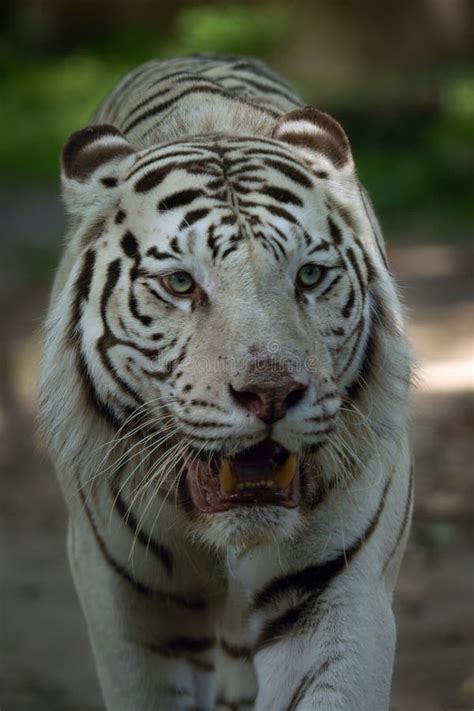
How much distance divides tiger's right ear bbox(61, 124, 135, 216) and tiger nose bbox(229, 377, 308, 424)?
668 mm

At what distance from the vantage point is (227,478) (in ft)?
8.09

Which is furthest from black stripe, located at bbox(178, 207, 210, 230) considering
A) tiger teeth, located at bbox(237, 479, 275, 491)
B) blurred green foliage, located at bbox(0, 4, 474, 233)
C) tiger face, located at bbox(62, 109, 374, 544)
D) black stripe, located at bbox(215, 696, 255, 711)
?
blurred green foliage, located at bbox(0, 4, 474, 233)

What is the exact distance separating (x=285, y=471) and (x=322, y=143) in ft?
2.57

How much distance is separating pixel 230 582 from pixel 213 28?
926 cm

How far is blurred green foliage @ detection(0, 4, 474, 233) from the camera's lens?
10570 mm

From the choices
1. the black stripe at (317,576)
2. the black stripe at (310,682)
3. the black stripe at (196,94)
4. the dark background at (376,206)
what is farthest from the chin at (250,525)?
the black stripe at (196,94)

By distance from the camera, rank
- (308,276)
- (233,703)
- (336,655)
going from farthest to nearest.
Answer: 1. (233,703)
2. (336,655)
3. (308,276)

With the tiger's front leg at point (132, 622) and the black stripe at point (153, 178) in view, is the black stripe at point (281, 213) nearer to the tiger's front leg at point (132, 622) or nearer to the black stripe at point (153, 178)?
the black stripe at point (153, 178)

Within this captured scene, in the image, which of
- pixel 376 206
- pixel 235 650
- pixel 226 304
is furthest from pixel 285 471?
pixel 376 206

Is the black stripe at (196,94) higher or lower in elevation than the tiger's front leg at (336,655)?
higher

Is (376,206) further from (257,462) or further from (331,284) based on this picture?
(257,462)

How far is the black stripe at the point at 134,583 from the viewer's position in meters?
2.89

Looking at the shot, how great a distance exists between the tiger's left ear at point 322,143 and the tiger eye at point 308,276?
0.33 metres

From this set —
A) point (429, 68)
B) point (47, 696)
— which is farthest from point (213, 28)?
point (47, 696)
